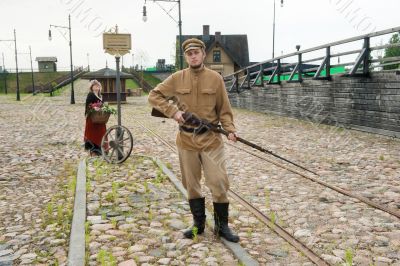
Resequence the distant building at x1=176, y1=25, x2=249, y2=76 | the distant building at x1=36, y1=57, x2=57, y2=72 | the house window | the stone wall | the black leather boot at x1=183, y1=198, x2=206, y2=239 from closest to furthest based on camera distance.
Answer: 1. the black leather boot at x1=183, y1=198, x2=206, y2=239
2. the stone wall
3. the distant building at x1=176, y1=25, x2=249, y2=76
4. the house window
5. the distant building at x1=36, y1=57, x2=57, y2=72

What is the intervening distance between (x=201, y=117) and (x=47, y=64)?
88781 millimetres

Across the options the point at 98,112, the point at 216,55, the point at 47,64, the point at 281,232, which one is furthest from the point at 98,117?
the point at 47,64

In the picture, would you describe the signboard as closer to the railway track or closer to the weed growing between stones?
the weed growing between stones

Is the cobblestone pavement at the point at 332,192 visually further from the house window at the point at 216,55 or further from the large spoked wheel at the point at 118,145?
the house window at the point at 216,55

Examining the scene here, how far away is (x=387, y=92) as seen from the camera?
11.3m

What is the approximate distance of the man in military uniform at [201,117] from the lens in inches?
163

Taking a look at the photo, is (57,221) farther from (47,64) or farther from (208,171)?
(47,64)

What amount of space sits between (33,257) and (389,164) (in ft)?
21.7

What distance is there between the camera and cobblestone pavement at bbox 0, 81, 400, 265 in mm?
4016

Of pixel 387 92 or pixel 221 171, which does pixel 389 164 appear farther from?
pixel 221 171

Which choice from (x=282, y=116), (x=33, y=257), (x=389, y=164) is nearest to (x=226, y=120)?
Result: (x=33, y=257)

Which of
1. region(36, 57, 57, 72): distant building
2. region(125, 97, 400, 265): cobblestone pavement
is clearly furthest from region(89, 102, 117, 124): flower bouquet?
region(36, 57, 57, 72): distant building

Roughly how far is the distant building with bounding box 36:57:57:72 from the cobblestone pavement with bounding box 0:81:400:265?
81.0m

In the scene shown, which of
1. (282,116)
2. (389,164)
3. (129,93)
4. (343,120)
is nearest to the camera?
(389,164)
